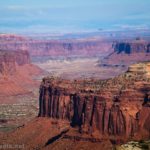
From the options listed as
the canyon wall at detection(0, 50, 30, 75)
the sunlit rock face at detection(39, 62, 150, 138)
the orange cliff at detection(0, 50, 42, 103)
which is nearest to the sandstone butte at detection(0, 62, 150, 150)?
the sunlit rock face at detection(39, 62, 150, 138)

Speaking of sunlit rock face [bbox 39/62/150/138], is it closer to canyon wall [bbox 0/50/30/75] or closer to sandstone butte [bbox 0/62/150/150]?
sandstone butte [bbox 0/62/150/150]

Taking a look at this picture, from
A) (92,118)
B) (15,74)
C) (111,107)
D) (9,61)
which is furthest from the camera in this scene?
(15,74)

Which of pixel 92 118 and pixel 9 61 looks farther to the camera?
pixel 9 61

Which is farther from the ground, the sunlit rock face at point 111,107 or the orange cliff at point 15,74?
the sunlit rock face at point 111,107

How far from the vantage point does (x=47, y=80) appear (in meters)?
89.3

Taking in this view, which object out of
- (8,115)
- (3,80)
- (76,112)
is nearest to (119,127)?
(76,112)

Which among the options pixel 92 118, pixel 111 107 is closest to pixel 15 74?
pixel 92 118

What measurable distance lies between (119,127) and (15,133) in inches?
682

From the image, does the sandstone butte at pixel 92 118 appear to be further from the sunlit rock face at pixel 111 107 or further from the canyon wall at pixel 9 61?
the canyon wall at pixel 9 61

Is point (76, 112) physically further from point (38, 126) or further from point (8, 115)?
point (8, 115)

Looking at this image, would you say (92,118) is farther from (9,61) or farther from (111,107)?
(9,61)

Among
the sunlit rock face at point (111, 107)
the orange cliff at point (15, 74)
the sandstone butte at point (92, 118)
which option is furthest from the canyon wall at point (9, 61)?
the sunlit rock face at point (111, 107)

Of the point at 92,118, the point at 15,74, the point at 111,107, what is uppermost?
the point at 111,107

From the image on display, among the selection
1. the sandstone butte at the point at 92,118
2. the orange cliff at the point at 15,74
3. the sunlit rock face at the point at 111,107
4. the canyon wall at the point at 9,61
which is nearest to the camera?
the sandstone butte at the point at 92,118
